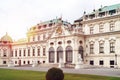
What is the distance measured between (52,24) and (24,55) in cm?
1592

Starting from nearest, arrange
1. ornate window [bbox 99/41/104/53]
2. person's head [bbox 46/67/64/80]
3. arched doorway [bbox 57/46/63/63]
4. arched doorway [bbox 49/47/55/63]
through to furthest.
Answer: person's head [bbox 46/67/64/80] → ornate window [bbox 99/41/104/53] → arched doorway [bbox 57/46/63/63] → arched doorway [bbox 49/47/55/63]

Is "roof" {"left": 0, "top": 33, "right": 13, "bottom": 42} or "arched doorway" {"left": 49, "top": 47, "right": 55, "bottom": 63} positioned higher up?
"roof" {"left": 0, "top": 33, "right": 13, "bottom": 42}

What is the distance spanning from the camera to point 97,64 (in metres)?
60.0

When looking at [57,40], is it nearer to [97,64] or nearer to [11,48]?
[97,64]

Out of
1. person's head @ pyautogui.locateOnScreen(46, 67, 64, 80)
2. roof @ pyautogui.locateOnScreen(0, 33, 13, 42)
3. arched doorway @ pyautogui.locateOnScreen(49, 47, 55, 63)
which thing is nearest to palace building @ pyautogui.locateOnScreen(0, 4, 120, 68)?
arched doorway @ pyautogui.locateOnScreen(49, 47, 55, 63)

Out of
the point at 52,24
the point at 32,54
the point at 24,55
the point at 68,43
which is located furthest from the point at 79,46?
the point at 24,55

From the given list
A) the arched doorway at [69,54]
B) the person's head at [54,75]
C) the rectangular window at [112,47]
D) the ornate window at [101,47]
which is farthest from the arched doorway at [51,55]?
the person's head at [54,75]

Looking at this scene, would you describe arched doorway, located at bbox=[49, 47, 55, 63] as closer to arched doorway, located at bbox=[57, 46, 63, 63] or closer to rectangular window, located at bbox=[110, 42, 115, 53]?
arched doorway, located at bbox=[57, 46, 63, 63]

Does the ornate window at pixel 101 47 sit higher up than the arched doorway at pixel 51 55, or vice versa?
the ornate window at pixel 101 47

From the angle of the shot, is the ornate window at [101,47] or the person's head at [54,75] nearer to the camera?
the person's head at [54,75]

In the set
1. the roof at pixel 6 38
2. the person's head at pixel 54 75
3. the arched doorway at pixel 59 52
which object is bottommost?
the person's head at pixel 54 75

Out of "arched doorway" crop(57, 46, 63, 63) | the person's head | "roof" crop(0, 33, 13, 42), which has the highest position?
"roof" crop(0, 33, 13, 42)

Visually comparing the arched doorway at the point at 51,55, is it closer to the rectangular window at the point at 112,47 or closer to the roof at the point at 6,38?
the rectangular window at the point at 112,47

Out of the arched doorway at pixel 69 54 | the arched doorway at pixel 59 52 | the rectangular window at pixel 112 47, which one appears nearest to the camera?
the rectangular window at pixel 112 47
